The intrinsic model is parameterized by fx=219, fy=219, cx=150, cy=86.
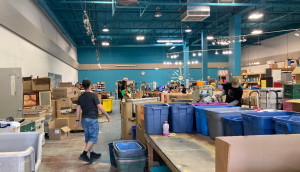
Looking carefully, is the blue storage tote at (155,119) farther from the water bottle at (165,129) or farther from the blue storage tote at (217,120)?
the blue storage tote at (217,120)

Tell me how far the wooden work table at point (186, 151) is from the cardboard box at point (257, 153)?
19.7 inches

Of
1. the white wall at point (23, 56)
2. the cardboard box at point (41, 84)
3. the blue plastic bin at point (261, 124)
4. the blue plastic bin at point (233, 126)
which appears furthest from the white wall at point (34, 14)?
the blue plastic bin at point (261, 124)

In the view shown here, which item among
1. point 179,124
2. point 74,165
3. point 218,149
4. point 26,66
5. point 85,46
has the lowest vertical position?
point 74,165

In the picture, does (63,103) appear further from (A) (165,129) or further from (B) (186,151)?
(B) (186,151)

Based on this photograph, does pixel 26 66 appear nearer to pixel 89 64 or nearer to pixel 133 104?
pixel 133 104

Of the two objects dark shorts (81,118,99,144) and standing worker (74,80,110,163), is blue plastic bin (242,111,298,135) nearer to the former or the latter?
standing worker (74,80,110,163)

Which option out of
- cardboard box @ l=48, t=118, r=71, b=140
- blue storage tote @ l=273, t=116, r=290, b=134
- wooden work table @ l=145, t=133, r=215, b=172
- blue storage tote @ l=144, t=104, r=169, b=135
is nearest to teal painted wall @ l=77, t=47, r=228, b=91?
cardboard box @ l=48, t=118, r=71, b=140

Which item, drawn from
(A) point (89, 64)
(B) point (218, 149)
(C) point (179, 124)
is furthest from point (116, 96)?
(B) point (218, 149)

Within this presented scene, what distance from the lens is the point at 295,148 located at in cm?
125

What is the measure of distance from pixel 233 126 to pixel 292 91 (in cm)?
252

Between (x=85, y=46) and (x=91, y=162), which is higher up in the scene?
(x=85, y=46)

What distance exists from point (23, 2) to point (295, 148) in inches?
320

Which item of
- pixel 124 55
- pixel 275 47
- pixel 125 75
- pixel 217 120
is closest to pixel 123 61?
pixel 124 55

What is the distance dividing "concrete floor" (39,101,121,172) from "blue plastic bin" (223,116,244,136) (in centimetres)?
235
